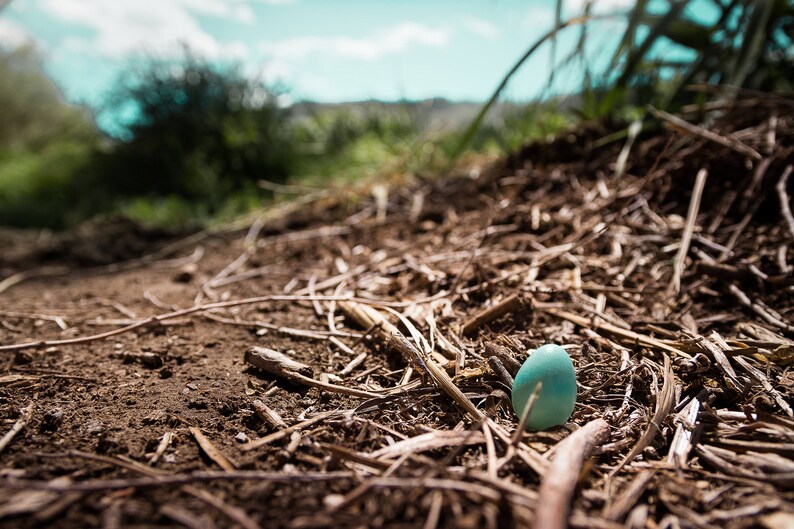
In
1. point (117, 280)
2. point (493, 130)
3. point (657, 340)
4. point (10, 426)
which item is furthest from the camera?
point (493, 130)

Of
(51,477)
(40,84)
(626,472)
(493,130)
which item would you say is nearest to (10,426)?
(51,477)

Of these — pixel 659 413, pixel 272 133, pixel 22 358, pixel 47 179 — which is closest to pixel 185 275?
pixel 22 358

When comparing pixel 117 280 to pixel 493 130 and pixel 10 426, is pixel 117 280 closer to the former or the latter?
pixel 10 426

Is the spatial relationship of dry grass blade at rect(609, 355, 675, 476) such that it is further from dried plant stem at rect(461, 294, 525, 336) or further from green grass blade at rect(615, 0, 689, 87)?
green grass blade at rect(615, 0, 689, 87)

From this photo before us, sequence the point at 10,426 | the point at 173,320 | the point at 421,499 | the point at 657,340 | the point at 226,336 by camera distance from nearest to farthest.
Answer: the point at 421,499, the point at 10,426, the point at 657,340, the point at 226,336, the point at 173,320

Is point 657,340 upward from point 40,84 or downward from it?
downward

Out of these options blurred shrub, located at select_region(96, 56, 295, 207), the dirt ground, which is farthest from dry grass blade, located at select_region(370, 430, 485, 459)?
blurred shrub, located at select_region(96, 56, 295, 207)

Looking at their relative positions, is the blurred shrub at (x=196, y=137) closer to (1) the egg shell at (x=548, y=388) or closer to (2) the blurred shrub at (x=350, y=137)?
(2) the blurred shrub at (x=350, y=137)
